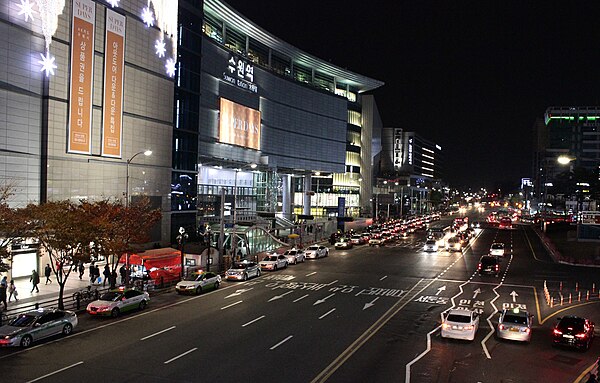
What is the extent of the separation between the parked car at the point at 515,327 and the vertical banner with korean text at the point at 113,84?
3936 centimetres

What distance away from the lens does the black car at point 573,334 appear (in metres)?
22.6

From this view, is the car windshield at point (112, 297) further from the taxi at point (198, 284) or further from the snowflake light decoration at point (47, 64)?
the snowflake light decoration at point (47, 64)

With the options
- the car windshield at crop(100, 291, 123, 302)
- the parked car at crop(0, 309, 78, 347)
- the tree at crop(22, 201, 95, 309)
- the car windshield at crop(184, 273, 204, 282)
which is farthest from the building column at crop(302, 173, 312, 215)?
the parked car at crop(0, 309, 78, 347)

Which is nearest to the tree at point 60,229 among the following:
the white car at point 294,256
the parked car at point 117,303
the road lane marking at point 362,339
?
the parked car at point 117,303

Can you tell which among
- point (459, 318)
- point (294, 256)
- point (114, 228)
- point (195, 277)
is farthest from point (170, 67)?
point (459, 318)

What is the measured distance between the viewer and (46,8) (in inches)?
1713

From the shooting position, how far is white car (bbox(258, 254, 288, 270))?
158 feet

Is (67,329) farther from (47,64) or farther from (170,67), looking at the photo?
(170,67)

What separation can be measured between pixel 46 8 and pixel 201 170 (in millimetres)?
43058

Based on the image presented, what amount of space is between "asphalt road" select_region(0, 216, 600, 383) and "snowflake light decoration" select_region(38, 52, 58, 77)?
22.7m

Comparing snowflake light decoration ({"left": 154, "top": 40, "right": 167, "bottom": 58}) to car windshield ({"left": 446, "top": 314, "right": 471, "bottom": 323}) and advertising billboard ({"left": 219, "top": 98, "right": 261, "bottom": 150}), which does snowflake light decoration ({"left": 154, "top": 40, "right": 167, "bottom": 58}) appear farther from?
car windshield ({"left": 446, "top": 314, "right": 471, "bottom": 323})

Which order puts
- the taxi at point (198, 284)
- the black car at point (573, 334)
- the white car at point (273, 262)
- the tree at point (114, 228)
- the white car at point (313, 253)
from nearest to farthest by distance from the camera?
the black car at point (573, 334) → the tree at point (114, 228) → the taxi at point (198, 284) → the white car at point (273, 262) → the white car at point (313, 253)

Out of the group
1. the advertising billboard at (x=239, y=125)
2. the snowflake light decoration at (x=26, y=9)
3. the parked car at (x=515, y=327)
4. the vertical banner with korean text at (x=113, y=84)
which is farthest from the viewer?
the advertising billboard at (x=239, y=125)

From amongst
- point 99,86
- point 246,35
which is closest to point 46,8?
point 99,86
